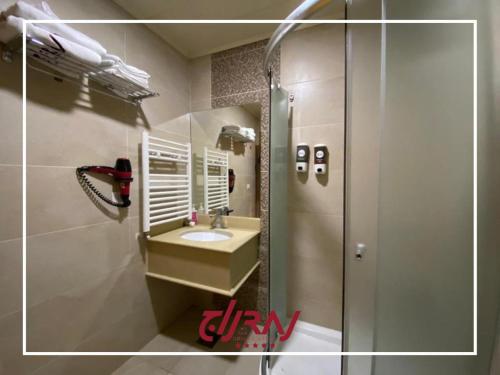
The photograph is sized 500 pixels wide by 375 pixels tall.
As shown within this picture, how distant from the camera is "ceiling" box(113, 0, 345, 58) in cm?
119

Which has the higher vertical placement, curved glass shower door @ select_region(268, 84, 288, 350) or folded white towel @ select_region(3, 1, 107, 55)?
folded white towel @ select_region(3, 1, 107, 55)

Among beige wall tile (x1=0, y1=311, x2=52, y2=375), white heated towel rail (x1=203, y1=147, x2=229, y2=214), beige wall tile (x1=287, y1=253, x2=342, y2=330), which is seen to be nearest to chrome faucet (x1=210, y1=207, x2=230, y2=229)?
white heated towel rail (x1=203, y1=147, x2=229, y2=214)

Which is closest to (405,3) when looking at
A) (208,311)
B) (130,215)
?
(130,215)

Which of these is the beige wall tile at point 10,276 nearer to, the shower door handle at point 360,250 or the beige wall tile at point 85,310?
the beige wall tile at point 85,310

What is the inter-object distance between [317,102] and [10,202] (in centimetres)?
170

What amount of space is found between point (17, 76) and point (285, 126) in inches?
52.7

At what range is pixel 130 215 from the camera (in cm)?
127

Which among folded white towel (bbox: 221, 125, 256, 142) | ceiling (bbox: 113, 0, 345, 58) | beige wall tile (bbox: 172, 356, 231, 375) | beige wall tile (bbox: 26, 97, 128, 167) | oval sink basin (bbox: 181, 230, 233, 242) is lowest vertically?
beige wall tile (bbox: 172, 356, 231, 375)

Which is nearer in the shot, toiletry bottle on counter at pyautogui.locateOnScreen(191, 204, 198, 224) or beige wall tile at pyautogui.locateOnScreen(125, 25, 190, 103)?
beige wall tile at pyautogui.locateOnScreen(125, 25, 190, 103)

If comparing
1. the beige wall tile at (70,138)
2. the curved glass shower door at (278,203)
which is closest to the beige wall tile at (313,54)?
the curved glass shower door at (278,203)

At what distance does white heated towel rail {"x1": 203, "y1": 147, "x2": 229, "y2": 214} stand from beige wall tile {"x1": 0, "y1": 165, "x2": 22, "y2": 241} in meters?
1.06

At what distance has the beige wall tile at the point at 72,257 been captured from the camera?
868mm

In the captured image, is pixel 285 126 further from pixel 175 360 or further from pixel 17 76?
pixel 175 360

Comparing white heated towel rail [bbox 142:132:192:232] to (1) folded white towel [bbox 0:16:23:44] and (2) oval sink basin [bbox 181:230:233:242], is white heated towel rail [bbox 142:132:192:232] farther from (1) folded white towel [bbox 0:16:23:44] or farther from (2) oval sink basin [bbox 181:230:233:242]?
(1) folded white towel [bbox 0:16:23:44]
